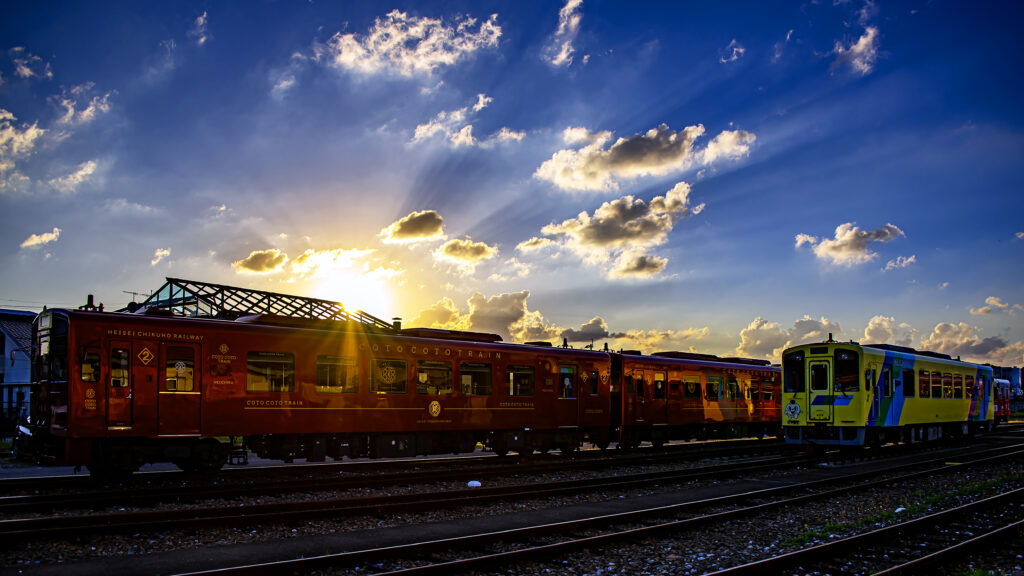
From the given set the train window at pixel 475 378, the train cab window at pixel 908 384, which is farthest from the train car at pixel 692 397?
the train cab window at pixel 908 384

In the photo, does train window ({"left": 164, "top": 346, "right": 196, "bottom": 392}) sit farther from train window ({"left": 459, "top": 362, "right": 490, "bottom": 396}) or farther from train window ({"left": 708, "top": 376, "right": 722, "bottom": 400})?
train window ({"left": 708, "top": 376, "right": 722, "bottom": 400})

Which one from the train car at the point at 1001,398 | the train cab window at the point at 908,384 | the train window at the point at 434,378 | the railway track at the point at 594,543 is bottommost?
the train car at the point at 1001,398

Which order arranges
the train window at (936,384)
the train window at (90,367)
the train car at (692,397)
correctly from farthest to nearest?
the train window at (936,384)
the train car at (692,397)
the train window at (90,367)

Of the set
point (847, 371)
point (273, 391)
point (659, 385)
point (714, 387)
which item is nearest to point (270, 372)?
point (273, 391)

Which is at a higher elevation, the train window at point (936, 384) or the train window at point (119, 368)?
the train window at point (119, 368)

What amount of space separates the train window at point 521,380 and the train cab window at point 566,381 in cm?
121

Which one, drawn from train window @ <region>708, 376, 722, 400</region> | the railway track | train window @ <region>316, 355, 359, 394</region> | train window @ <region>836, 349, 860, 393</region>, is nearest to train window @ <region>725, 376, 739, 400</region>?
train window @ <region>708, 376, 722, 400</region>

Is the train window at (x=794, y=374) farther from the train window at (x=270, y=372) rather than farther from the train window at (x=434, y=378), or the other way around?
the train window at (x=270, y=372)

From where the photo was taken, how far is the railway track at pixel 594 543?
8055 millimetres

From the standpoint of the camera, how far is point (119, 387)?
45.7ft

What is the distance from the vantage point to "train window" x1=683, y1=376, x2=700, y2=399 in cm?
2642

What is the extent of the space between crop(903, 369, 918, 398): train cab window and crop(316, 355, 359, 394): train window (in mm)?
18429

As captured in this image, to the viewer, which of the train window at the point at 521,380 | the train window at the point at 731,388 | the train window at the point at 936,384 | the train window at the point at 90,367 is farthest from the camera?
the train window at the point at 731,388

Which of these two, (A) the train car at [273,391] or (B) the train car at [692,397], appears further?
(B) the train car at [692,397]
